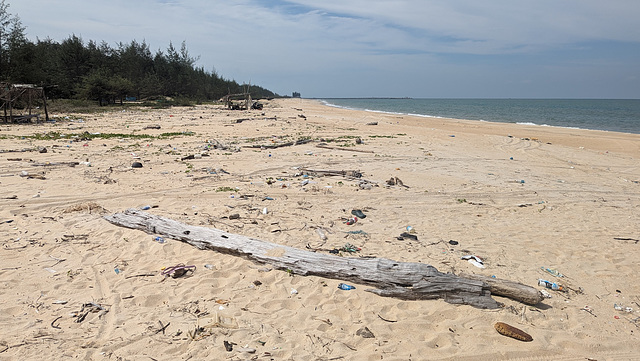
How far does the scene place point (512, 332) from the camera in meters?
2.95

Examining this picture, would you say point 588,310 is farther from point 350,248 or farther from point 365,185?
point 365,185

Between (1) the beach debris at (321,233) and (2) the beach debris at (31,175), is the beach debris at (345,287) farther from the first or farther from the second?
(2) the beach debris at (31,175)

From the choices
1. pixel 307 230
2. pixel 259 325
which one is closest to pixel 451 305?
pixel 259 325

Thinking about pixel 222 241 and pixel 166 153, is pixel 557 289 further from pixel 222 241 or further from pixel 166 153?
pixel 166 153

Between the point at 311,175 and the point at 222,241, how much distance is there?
4073 mm

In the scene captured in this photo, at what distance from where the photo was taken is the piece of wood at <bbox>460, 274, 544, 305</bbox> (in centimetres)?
336

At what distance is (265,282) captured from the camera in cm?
365

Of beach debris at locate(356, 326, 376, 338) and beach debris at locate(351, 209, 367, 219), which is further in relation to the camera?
beach debris at locate(351, 209, 367, 219)

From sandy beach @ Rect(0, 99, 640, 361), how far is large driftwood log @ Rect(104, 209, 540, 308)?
0.34 feet

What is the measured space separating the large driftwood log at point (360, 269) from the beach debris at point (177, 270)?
41 cm

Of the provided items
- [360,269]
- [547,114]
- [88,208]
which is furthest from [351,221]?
[547,114]

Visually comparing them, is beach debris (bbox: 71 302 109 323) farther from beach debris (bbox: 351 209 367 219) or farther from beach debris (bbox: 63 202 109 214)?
beach debris (bbox: 351 209 367 219)

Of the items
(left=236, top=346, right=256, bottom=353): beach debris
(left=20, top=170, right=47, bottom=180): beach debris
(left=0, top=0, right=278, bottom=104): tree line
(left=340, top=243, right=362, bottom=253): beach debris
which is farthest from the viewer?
(left=0, top=0, right=278, bottom=104): tree line

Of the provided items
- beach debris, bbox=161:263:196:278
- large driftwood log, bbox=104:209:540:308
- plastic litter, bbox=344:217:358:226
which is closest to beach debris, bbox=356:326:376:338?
large driftwood log, bbox=104:209:540:308
